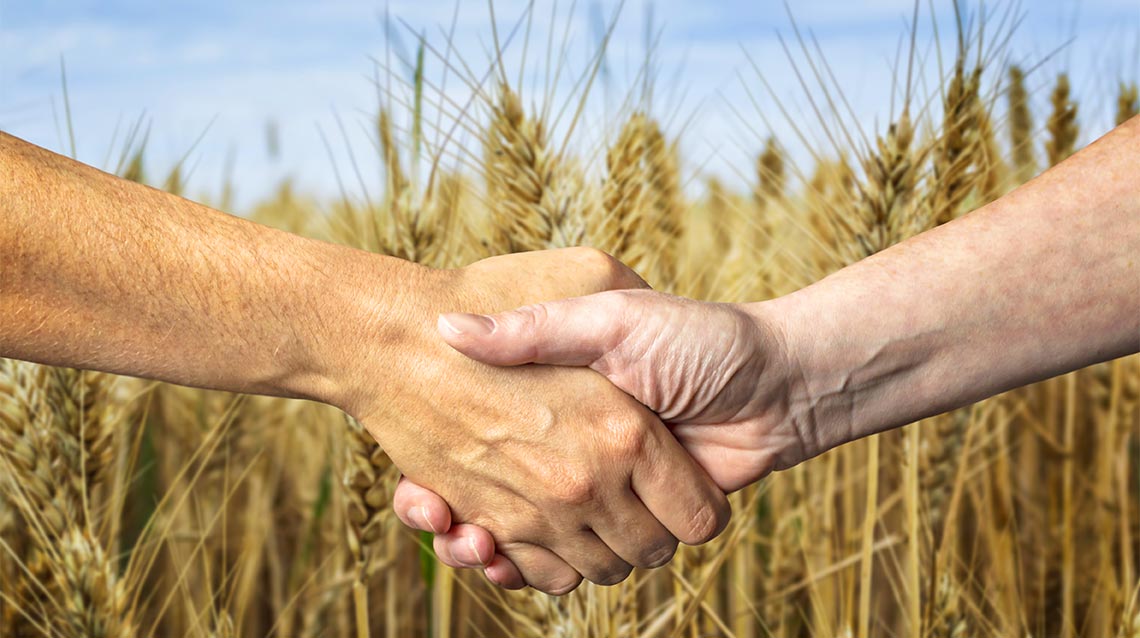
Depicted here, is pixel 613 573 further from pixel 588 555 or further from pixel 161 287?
pixel 161 287

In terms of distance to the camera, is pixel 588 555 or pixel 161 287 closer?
pixel 161 287

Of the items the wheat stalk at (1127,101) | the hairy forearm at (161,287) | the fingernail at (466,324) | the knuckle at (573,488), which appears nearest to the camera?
the hairy forearm at (161,287)

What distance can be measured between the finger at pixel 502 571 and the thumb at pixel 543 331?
0.95 feet

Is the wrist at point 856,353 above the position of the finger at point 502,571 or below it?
above

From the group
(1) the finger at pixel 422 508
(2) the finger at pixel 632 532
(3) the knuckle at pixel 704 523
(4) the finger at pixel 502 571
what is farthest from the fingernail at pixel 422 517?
(3) the knuckle at pixel 704 523

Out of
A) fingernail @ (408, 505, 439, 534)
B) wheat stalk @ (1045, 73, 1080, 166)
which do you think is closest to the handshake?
fingernail @ (408, 505, 439, 534)

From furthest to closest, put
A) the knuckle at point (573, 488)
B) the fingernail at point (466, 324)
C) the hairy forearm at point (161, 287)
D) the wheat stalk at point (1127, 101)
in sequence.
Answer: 1. the wheat stalk at point (1127, 101)
2. the knuckle at point (573, 488)
3. the fingernail at point (466, 324)
4. the hairy forearm at point (161, 287)

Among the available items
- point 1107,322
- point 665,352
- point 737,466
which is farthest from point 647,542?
point 1107,322

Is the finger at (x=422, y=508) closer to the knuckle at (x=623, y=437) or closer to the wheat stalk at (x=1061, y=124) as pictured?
the knuckle at (x=623, y=437)

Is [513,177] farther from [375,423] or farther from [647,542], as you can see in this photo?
[647,542]

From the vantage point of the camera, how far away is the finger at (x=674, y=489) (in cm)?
127

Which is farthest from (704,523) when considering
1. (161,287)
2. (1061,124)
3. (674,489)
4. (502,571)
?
(1061,124)

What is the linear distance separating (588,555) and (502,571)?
4.8 inches

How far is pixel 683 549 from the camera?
155 centimetres
